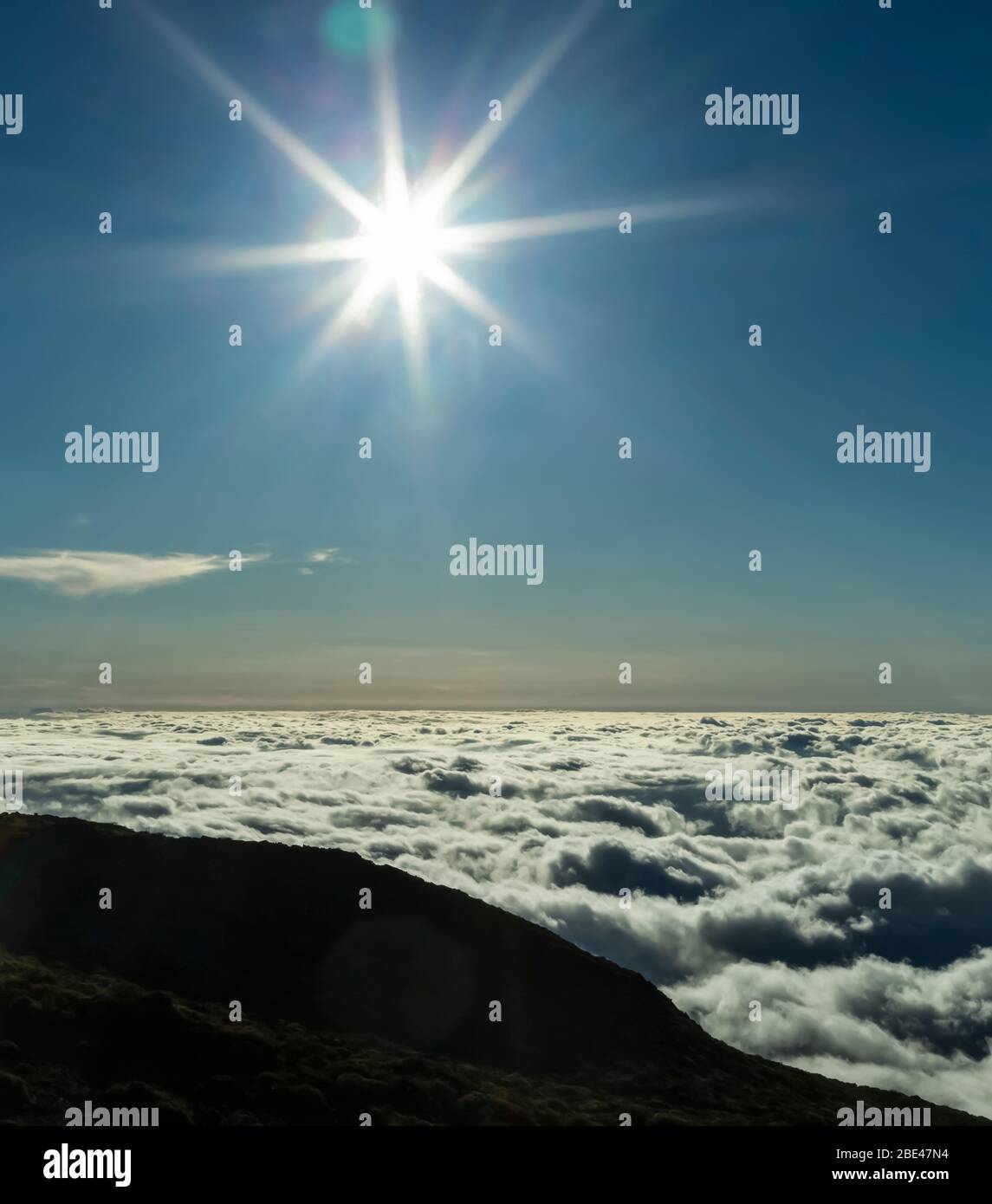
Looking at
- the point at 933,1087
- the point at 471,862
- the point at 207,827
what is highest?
the point at 207,827
